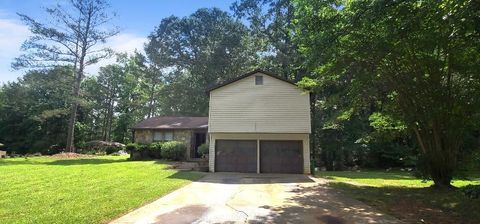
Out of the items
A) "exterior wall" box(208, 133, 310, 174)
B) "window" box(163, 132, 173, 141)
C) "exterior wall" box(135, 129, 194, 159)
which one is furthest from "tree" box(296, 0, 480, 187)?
"window" box(163, 132, 173, 141)

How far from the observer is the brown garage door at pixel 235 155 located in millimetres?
20766

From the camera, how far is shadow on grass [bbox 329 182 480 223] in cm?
867

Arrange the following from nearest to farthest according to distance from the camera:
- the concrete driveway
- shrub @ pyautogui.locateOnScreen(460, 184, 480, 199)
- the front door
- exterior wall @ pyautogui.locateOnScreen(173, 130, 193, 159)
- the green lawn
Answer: the green lawn < the concrete driveway < shrub @ pyautogui.locateOnScreen(460, 184, 480, 199) < exterior wall @ pyautogui.locateOnScreen(173, 130, 193, 159) < the front door

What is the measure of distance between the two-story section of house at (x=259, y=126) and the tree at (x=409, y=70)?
569 centimetres

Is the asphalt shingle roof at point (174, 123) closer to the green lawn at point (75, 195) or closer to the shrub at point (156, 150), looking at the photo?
the shrub at point (156, 150)

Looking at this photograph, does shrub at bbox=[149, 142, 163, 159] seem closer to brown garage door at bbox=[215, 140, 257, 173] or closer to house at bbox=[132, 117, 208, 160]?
house at bbox=[132, 117, 208, 160]

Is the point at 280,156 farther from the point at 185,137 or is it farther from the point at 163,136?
the point at 163,136

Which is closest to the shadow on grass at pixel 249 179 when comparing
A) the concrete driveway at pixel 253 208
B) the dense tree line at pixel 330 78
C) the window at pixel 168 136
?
the concrete driveway at pixel 253 208

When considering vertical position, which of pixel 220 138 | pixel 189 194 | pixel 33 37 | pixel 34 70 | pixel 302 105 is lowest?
pixel 189 194

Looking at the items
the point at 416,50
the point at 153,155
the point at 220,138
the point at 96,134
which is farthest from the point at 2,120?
the point at 416,50

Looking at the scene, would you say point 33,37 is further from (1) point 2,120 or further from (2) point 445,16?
(2) point 445,16

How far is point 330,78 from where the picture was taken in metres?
16.0

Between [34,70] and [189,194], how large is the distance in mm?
25540

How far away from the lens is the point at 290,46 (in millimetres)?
33844
